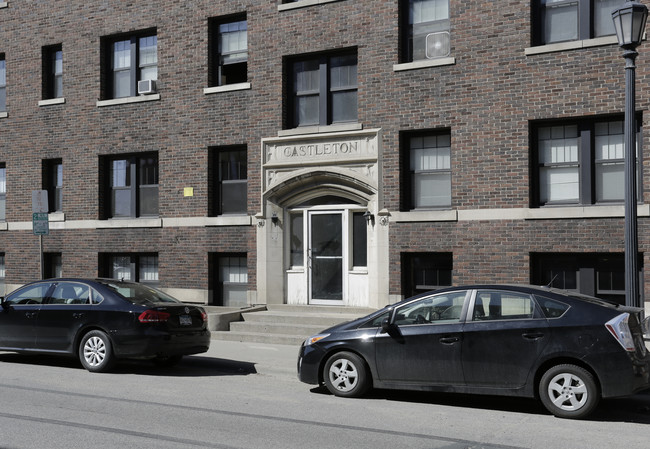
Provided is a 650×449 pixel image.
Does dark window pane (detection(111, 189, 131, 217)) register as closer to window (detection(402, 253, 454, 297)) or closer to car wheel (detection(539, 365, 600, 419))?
window (detection(402, 253, 454, 297))

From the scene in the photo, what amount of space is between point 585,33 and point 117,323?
32.3 feet

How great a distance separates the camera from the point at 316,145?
16516 millimetres

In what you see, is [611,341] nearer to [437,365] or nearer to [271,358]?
[437,365]

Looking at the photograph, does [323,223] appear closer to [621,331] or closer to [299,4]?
[299,4]

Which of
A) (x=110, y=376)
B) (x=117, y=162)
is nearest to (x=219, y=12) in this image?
(x=117, y=162)

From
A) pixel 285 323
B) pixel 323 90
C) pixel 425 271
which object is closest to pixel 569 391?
pixel 425 271

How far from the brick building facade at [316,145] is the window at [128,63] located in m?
0.05

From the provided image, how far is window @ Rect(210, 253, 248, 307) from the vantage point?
17750 millimetres

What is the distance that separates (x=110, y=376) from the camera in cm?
1122

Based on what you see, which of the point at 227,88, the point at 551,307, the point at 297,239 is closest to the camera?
the point at 551,307

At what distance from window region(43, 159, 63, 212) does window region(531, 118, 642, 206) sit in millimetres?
12547

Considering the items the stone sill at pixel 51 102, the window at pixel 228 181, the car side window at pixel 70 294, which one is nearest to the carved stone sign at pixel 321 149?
the window at pixel 228 181

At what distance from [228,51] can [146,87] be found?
2.23 metres

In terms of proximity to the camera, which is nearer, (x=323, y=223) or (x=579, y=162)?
(x=579, y=162)
